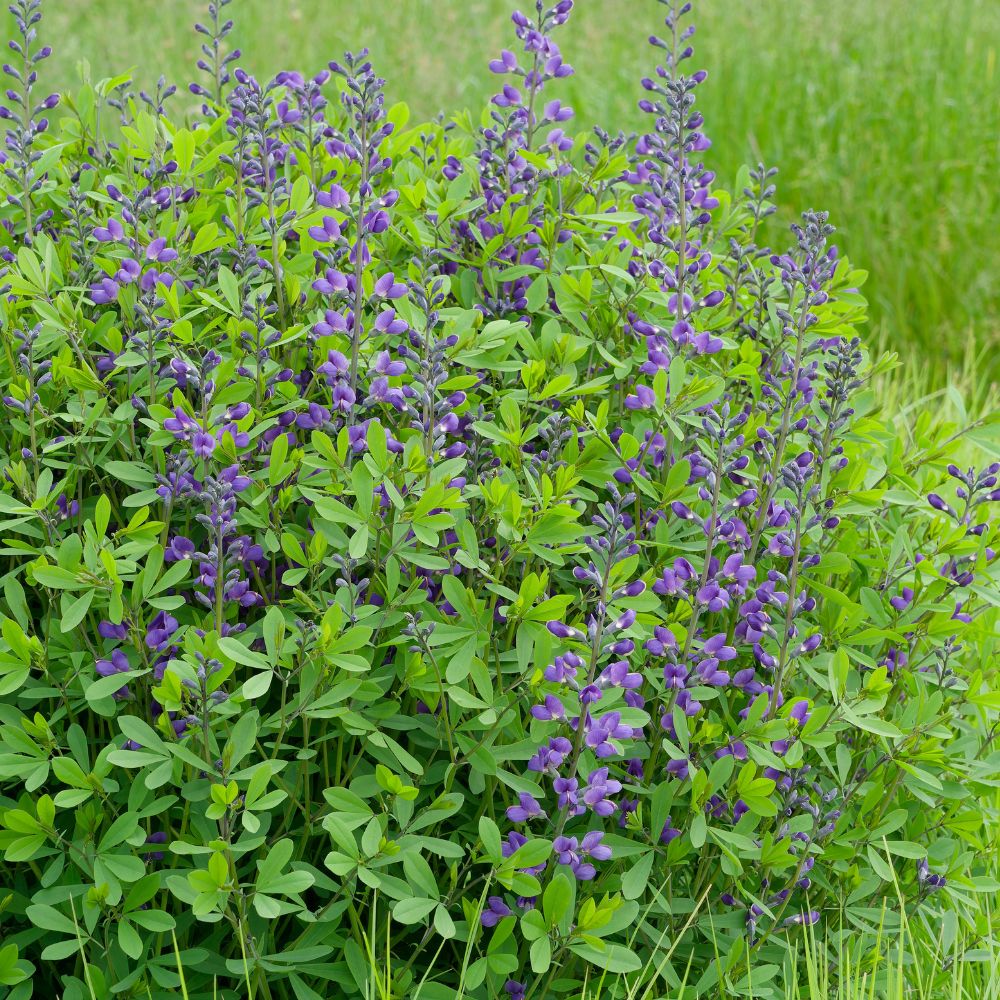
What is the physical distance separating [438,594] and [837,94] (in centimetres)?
649

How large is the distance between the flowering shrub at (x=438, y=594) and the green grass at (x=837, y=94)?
322 centimetres

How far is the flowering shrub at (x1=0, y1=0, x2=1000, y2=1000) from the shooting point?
6.45 feet

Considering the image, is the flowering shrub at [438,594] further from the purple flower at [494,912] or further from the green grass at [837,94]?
the green grass at [837,94]

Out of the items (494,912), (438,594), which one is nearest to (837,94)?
(438,594)

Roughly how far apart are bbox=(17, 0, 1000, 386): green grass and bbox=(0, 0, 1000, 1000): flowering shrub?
3.22 meters

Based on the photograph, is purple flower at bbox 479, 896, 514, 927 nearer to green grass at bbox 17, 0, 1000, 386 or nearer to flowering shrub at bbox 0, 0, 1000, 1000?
flowering shrub at bbox 0, 0, 1000, 1000

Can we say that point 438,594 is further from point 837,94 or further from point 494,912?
point 837,94

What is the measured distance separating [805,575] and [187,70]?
8.27 metres

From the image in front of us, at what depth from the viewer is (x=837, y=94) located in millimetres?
7707

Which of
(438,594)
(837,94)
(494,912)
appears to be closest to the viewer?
(494,912)

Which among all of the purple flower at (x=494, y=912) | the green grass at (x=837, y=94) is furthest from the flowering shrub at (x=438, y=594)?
the green grass at (x=837, y=94)

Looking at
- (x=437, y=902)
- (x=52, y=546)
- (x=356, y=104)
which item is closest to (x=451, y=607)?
(x=437, y=902)

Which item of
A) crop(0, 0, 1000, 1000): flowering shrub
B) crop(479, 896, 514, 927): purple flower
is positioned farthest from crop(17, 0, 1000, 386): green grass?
crop(479, 896, 514, 927): purple flower

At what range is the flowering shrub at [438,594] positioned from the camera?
196 cm
